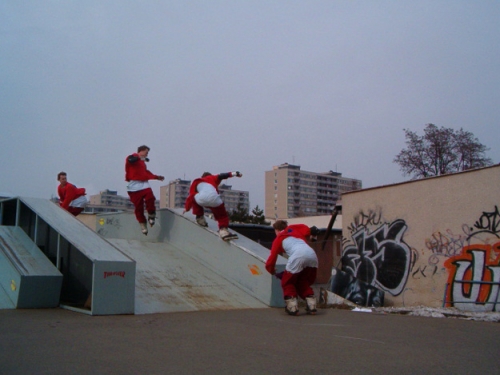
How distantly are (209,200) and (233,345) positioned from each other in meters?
5.12

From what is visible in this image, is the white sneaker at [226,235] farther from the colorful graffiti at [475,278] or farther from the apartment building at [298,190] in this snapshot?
the apartment building at [298,190]

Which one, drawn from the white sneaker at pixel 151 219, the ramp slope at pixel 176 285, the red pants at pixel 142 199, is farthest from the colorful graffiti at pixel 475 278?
the red pants at pixel 142 199

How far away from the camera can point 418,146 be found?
34594 millimetres

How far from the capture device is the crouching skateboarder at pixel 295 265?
7.33 meters

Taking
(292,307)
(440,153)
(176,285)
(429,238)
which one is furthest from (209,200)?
(440,153)

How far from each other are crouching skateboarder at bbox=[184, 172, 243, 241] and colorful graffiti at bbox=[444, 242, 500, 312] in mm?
5385

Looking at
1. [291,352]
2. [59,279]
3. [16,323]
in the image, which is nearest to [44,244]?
[59,279]

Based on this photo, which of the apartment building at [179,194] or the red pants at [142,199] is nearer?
the red pants at [142,199]

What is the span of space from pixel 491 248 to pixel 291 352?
27.8 feet

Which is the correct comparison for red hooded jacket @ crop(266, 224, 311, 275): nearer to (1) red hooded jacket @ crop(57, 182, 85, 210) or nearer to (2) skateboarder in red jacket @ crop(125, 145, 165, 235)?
(2) skateboarder in red jacket @ crop(125, 145, 165, 235)

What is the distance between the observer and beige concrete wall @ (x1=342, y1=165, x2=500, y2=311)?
11438 mm

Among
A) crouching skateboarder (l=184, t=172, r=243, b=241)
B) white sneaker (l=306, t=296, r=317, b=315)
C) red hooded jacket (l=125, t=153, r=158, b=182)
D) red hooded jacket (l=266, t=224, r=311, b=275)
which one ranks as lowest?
white sneaker (l=306, t=296, r=317, b=315)

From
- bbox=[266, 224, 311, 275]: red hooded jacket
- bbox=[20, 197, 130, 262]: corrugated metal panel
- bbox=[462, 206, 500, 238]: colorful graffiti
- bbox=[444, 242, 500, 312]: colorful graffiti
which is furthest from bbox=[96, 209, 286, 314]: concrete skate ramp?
bbox=[462, 206, 500, 238]: colorful graffiti

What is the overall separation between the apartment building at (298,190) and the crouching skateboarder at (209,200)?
125607 mm
